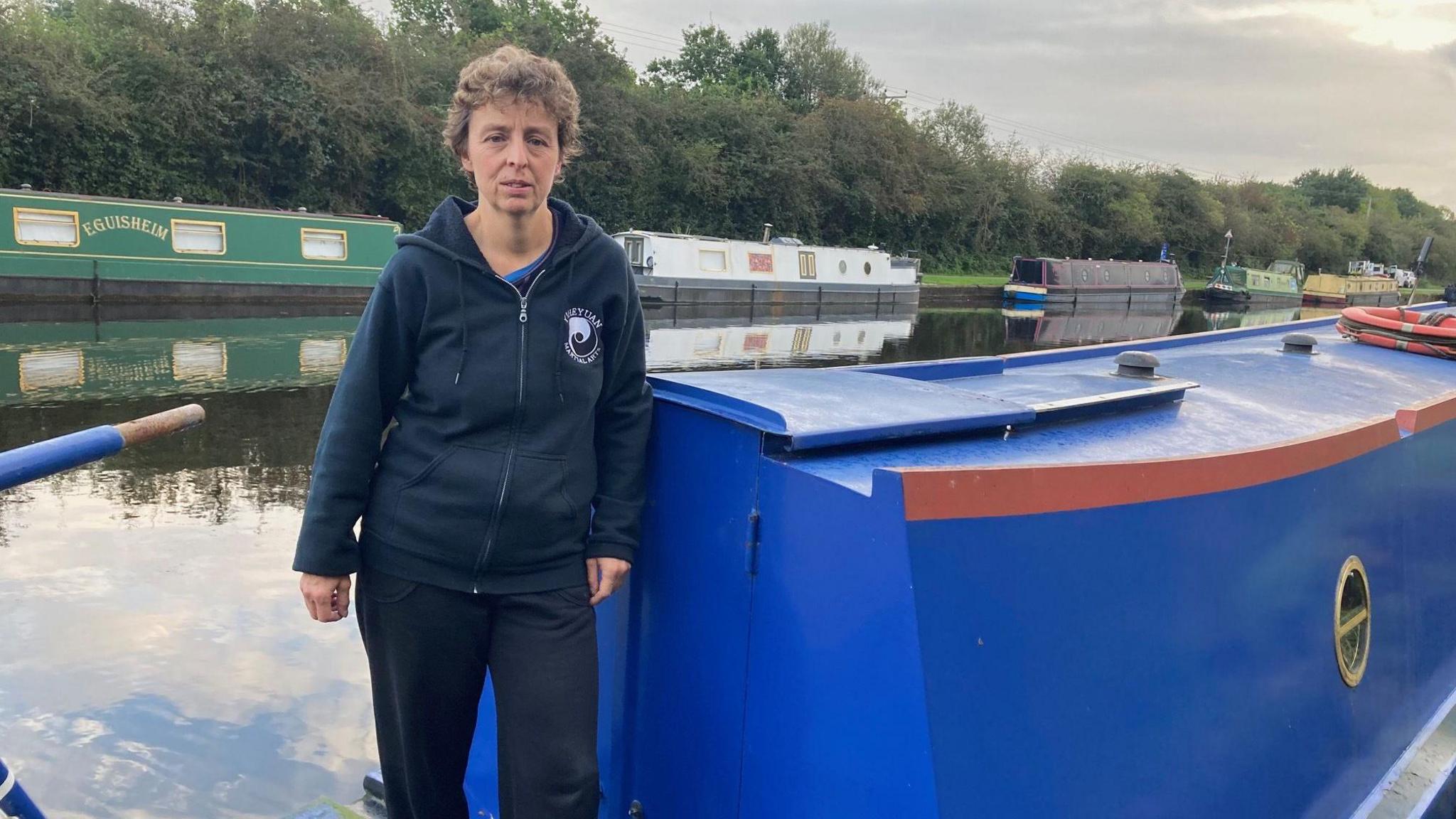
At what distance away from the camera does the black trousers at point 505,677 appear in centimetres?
180

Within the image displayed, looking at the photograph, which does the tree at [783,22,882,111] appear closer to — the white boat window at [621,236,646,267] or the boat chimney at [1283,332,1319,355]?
the white boat window at [621,236,646,267]

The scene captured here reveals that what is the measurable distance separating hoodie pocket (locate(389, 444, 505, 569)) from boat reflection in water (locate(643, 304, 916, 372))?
7.99 meters

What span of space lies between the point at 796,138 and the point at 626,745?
118ft

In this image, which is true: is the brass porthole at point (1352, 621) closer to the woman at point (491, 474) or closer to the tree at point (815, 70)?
the woman at point (491, 474)

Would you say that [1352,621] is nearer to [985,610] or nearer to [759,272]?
[985,610]

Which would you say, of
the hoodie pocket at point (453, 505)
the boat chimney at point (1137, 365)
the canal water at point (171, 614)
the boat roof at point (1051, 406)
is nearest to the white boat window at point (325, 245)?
the canal water at point (171, 614)

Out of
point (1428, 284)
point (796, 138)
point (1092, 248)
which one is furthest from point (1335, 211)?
point (796, 138)

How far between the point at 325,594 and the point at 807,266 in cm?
2431

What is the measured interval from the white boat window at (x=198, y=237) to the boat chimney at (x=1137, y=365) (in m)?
17.4

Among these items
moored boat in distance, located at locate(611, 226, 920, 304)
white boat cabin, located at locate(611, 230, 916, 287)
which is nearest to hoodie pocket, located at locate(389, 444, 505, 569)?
moored boat in distance, located at locate(611, 226, 920, 304)

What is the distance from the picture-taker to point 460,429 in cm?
176

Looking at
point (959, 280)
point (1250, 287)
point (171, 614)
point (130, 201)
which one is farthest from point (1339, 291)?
point (171, 614)

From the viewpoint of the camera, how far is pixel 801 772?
171cm

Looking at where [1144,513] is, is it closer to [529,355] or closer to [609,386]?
[609,386]
